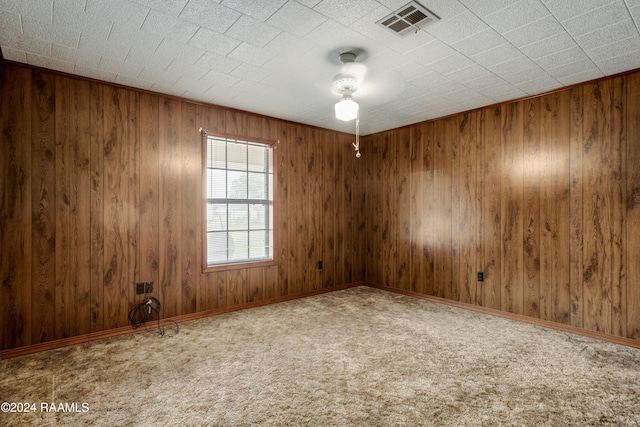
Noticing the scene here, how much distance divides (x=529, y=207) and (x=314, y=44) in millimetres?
3013

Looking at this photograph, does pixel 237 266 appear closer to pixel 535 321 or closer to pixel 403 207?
pixel 403 207

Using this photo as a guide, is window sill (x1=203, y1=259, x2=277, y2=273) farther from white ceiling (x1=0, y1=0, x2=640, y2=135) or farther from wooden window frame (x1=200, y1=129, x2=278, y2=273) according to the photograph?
white ceiling (x1=0, y1=0, x2=640, y2=135)

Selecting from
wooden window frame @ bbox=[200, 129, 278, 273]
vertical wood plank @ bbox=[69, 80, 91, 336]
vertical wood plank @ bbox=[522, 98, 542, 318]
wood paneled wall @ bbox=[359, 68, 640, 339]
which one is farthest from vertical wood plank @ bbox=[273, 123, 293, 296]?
vertical wood plank @ bbox=[522, 98, 542, 318]

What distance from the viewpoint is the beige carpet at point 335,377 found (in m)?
2.00

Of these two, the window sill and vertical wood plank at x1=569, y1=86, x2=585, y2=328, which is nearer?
vertical wood plank at x1=569, y1=86, x2=585, y2=328

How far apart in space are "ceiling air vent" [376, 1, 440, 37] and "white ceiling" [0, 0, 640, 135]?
→ 0.16 feet

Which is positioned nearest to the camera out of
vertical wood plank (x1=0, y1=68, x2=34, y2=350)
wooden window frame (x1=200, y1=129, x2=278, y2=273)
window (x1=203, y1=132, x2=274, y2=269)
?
vertical wood plank (x1=0, y1=68, x2=34, y2=350)

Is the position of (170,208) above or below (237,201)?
below

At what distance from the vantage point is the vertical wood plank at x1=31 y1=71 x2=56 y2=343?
9.80ft

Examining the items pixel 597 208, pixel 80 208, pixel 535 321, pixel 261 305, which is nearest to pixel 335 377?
pixel 261 305

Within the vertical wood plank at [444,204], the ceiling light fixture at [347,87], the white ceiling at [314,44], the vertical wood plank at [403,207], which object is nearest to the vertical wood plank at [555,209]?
the white ceiling at [314,44]

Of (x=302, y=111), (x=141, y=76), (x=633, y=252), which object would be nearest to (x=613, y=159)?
(x=633, y=252)

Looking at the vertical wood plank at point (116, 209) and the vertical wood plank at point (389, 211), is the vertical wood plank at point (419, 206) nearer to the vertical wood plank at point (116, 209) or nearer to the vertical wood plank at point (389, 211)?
the vertical wood plank at point (389, 211)

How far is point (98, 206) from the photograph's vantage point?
10.8 ft
